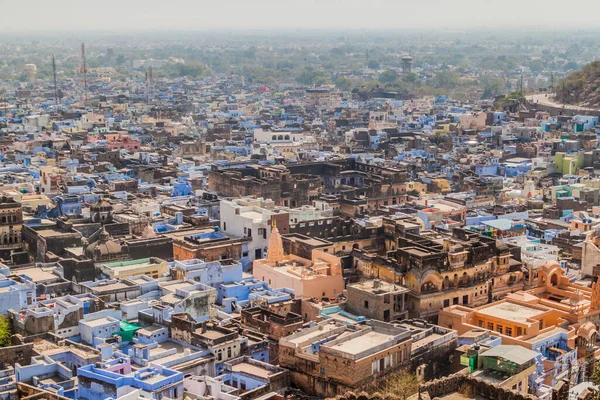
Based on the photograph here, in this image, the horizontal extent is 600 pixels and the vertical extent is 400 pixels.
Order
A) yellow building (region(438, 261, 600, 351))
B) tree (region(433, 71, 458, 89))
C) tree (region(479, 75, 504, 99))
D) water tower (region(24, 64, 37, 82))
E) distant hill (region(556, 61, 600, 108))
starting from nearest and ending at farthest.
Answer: yellow building (region(438, 261, 600, 351))
distant hill (region(556, 61, 600, 108))
tree (region(479, 75, 504, 99))
tree (region(433, 71, 458, 89))
water tower (region(24, 64, 37, 82))

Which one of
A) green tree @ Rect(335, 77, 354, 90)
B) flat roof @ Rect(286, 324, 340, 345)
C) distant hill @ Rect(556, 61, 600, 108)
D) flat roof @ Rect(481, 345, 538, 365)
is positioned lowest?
green tree @ Rect(335, 77, 354, 90)

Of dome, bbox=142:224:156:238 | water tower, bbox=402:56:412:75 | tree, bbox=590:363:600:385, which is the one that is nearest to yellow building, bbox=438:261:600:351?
tree, bbox=590:363:600:385

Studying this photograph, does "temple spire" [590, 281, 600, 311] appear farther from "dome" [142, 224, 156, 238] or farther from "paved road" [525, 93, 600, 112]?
"paved road" [525, 93, 600, 112]

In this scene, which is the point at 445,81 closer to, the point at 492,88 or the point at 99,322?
the point at 492,88

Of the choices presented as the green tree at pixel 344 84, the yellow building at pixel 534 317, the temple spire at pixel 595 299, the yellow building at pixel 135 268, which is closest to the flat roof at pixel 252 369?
the yellow building at pixel 534 317

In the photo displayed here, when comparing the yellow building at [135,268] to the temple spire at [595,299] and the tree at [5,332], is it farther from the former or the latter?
the temple spire at [595,299]
